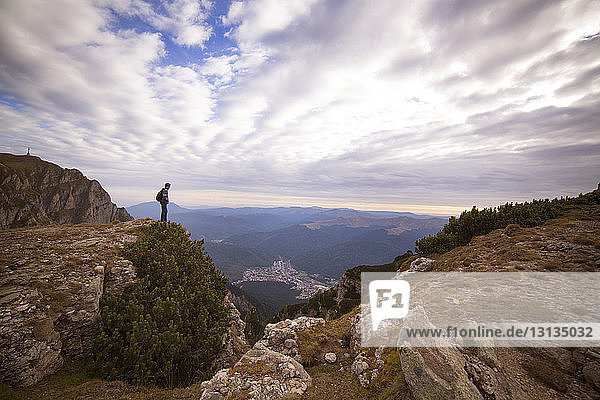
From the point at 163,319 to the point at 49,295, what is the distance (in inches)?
224

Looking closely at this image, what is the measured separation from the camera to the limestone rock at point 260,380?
8.34 metres

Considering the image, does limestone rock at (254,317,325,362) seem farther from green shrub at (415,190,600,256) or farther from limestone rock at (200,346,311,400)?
green shrub at (415,190,600,256)

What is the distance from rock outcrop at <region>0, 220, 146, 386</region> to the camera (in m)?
9.03

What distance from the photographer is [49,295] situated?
11156mm

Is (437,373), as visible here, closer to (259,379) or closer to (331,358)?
(331,358)

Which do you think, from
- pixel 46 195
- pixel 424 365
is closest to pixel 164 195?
pixel 424 365

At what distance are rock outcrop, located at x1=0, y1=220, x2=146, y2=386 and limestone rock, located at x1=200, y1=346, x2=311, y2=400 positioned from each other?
24.7ft

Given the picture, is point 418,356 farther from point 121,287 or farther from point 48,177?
point 48,177

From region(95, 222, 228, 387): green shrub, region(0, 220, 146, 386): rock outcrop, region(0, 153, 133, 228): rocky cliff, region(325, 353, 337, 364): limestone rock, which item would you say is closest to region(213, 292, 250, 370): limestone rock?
region(95, 222, 228, 387): green shrub

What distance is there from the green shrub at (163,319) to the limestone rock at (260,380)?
3.36 m

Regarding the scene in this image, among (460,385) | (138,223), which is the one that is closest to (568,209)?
(460,385)

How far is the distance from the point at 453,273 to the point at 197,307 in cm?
1717

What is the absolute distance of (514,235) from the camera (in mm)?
14500

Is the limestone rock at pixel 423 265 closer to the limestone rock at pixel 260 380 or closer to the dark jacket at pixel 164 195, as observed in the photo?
the limestone rock at pixel 260 380
